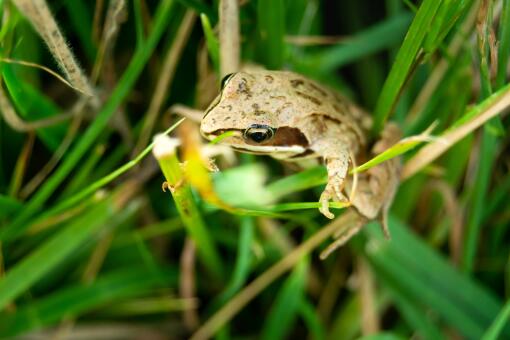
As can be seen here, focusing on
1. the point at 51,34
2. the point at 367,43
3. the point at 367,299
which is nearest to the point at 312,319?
the point at 367,299

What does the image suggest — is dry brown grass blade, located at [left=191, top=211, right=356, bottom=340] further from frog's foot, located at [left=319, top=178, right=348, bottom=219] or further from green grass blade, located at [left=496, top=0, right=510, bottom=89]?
green grass blade, located at [left=496, top=0, right=510, bottom=89]

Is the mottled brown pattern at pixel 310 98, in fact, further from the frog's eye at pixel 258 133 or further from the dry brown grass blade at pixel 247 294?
the dry brown grass blade at pixel 247 294

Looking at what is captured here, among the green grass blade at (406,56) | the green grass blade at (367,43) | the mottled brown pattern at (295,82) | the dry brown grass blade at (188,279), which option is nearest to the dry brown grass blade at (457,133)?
the green grass blade at (406,56)

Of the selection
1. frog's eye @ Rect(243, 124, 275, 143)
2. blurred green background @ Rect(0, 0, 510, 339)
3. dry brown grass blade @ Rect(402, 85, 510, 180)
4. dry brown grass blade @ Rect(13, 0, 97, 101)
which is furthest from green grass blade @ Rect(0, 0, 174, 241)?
dry brown grass blade @ Rect(402, 85, 510, 180)

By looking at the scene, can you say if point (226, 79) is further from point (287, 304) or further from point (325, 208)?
point (287, 304)

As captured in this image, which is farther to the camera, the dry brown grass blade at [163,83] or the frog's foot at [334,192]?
the dry brown grass blade at [163,83]

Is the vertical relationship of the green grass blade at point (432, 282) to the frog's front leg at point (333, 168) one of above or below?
below

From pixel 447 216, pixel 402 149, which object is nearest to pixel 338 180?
pixel 402 149
